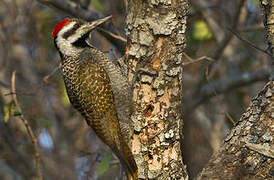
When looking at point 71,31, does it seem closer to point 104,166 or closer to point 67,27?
point 67,27

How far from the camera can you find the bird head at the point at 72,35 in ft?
15.4

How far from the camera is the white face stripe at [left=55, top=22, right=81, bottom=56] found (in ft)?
15.4

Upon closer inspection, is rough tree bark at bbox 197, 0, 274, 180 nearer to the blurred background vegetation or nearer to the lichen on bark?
the lichen on bark

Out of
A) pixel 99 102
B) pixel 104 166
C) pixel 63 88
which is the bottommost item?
pixel 63 88

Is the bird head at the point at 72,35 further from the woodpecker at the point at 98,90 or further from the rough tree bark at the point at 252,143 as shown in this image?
the rough tree bark at the point at 252,143

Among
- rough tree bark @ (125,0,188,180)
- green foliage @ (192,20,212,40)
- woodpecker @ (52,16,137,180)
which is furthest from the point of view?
green foliage @ (192,20,212,40)

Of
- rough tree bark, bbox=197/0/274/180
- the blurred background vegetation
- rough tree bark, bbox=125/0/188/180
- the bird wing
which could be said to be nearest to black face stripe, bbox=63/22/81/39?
the bird wing

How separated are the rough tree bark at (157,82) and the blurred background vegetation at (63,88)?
10.7 ft

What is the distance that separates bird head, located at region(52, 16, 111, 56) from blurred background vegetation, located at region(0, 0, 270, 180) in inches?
81.6

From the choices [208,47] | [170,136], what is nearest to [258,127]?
[170,136]

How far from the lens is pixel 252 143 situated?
3.54 m

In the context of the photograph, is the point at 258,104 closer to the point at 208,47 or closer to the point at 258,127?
the point at 258,127

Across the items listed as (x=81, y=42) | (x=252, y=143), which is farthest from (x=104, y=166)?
(x=252, y=143)

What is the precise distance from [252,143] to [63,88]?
485cm
